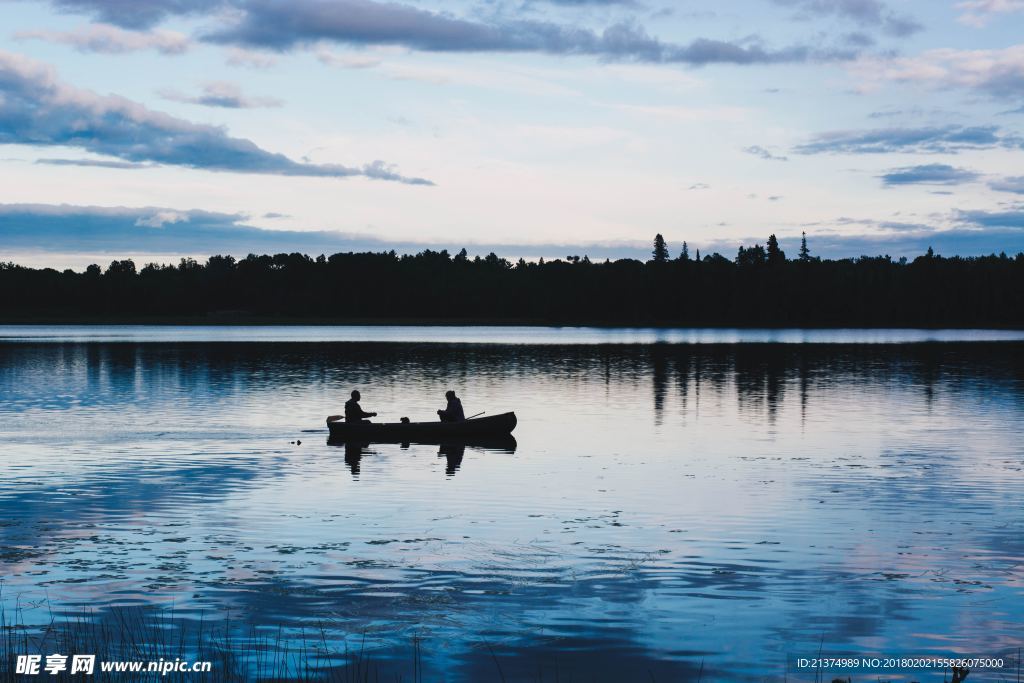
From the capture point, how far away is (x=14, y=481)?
31.7 meters

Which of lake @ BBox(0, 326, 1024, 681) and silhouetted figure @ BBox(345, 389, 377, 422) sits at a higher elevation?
silhouetted figure @ BBox(345, 389, 377, 422)

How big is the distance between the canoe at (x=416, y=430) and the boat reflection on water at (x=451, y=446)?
0.19 metres

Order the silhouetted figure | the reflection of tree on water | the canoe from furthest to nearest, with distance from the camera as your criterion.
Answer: the reflection of tree on water < the silhouetted figure < the canoe

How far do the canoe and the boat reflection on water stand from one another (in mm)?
187

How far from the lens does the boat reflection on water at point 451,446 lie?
3856cm

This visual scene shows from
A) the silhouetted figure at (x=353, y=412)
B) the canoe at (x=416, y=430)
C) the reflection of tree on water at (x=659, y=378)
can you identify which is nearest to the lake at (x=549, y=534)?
the canoe at (x=416, y=430)

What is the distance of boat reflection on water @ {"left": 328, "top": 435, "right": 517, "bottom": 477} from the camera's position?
127 feet

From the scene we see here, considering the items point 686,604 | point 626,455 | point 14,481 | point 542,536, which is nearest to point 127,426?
point 14,481

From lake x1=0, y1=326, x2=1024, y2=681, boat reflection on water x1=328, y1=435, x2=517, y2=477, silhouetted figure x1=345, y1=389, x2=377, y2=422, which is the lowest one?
boat reflection on water x1=328, y1=435, x2=517, y2=477

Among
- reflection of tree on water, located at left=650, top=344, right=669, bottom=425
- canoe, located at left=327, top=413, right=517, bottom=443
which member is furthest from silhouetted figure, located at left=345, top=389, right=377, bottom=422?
reflection of tree on water, located at left=650, top=344, right=669, bottom=425

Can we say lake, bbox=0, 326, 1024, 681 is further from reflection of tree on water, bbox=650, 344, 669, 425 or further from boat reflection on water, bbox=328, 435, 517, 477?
reflection of tree on water, bbox=650, 344, 669, 425

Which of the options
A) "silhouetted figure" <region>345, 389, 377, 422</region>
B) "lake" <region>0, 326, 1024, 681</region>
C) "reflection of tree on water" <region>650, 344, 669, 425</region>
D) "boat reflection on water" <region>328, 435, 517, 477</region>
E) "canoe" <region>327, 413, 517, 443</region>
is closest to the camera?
"lake" <region>0, 326, 1024, 681</region>

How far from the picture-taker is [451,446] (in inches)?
1640

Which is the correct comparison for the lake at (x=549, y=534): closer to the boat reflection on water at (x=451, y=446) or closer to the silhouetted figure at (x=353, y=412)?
the boat reflection on water at (x=451, y=446)
